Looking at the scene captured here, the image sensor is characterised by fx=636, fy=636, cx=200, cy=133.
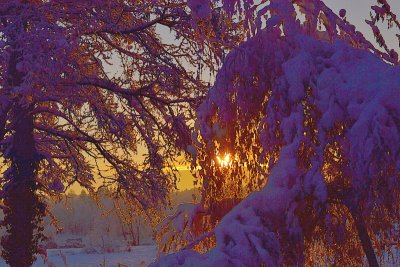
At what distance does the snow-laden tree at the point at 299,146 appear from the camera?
3.98m

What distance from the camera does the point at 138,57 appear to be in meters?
12.1

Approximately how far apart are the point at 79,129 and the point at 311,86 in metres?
9.17

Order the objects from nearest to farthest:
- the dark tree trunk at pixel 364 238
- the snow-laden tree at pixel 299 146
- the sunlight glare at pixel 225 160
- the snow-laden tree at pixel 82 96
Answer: the snow-laden tree at pixel 299 146, the dark tree trunk at pixel 364 238, the sunlight glare at pixel 225 160, the snow-laden tree at pixel 82 96

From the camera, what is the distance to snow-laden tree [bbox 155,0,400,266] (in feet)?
13.1

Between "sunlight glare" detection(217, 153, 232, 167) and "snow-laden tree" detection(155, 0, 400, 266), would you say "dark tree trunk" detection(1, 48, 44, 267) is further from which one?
"sunlight glare" detection(217, 153, 232, 167)

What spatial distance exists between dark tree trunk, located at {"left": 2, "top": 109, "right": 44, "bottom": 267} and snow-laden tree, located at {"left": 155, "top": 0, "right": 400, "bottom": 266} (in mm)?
7113

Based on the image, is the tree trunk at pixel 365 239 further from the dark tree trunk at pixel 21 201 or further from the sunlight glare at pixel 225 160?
the dark tree trunk at pixel 21 201

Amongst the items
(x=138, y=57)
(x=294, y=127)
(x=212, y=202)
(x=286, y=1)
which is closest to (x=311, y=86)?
(x=294, y=127)

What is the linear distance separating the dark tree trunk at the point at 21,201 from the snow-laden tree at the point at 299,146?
711 cm

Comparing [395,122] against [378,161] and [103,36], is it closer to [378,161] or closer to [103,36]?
[378,161]

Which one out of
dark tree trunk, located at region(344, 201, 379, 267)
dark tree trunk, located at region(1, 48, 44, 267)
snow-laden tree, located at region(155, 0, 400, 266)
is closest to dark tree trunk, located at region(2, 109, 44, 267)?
dark tree trunk, located at region(1, 48, 44, 267)

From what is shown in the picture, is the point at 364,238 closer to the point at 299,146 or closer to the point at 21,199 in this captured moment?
the point at 299,146

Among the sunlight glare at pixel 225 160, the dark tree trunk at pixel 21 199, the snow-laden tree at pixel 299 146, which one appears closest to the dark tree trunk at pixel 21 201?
the dark tree trunk at pixel 21 199

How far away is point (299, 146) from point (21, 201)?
8.41 meters
